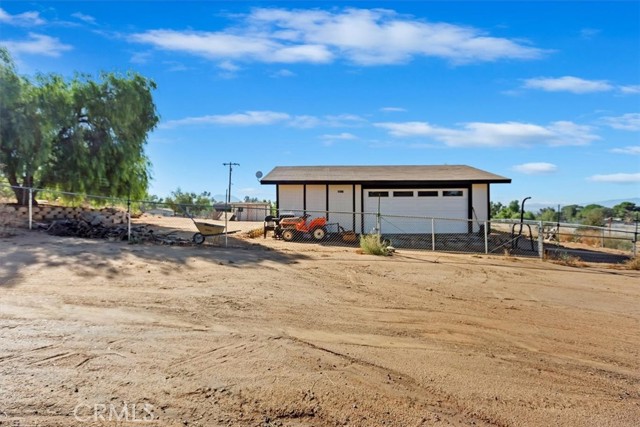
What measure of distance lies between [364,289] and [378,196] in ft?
40.8

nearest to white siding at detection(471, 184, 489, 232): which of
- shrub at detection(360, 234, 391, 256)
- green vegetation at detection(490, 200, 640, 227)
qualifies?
shrub at detection(360, 234, 391, 256)

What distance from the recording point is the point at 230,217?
35.5 metres

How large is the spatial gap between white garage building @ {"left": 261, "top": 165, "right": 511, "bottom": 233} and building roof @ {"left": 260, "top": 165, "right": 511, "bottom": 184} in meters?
0.05

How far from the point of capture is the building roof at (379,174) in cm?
1942

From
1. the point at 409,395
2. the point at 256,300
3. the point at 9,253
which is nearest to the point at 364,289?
the point at 256,300

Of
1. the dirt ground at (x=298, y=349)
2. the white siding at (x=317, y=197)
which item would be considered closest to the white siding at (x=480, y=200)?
the white siding at (x=317, y=197)

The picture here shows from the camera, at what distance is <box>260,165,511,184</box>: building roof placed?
63.7ft

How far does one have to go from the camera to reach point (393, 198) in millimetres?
20203

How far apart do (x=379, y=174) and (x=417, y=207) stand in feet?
9.08

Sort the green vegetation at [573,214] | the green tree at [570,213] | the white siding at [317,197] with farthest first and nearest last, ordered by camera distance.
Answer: the green tree at [570,213]
the green vegetation at [573,214]
the white siding at [317,197]

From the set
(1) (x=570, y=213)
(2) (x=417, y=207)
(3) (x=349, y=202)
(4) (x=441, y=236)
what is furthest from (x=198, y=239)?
(1) (x=570, y=213)

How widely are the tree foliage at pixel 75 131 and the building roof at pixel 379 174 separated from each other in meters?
6.67

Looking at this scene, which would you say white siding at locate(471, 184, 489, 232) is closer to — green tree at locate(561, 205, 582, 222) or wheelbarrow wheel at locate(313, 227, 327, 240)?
wheelbarrow wheel at locate(313, 227, 327, 240)

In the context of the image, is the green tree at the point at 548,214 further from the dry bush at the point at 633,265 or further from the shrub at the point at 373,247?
the shrub at the point at 373,247
